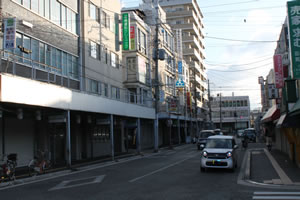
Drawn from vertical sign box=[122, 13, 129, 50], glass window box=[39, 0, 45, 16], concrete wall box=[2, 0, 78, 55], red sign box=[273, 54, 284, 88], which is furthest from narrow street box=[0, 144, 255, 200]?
vertical sign box=[122, 13, 129, 50]

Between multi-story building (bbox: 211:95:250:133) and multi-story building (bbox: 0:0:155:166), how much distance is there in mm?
80698

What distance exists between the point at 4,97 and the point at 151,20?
37178 mm

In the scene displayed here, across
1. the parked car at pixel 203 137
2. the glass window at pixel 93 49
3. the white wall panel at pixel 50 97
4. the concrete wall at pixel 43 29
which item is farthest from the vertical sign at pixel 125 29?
the parked car at pixel 203 137

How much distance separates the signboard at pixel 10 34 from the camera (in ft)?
51.2

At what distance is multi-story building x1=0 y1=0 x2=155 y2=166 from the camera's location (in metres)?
17.1

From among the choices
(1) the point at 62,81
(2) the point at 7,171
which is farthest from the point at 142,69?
(2) the point at 7,171

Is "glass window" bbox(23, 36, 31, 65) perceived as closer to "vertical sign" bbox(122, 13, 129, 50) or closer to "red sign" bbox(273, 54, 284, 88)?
"vertical sign" bbox(122, 13, 129, 50)

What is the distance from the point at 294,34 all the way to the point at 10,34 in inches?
526

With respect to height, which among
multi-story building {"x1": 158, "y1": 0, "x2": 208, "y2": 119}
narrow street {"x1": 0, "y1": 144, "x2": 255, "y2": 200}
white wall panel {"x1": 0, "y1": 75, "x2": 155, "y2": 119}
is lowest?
narrow street {"x1": 0, "y1": 144, "x2": 255, "y2": 200}

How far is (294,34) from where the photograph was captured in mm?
15336

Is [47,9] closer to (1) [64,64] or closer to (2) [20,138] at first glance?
Answer: (1) [64,64]

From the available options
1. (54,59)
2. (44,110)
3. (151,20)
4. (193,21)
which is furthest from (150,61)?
(193,21)

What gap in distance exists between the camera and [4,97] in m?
14.1

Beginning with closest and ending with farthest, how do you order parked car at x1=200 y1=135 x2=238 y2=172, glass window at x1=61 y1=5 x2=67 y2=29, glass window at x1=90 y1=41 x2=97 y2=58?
parked car at x1=200 y1=135 x2=238 y2=172
glass window at x1=61 y1=5 x2=67 y2=29
glass window at x1=90 y1=41 x2=97 y2=58
